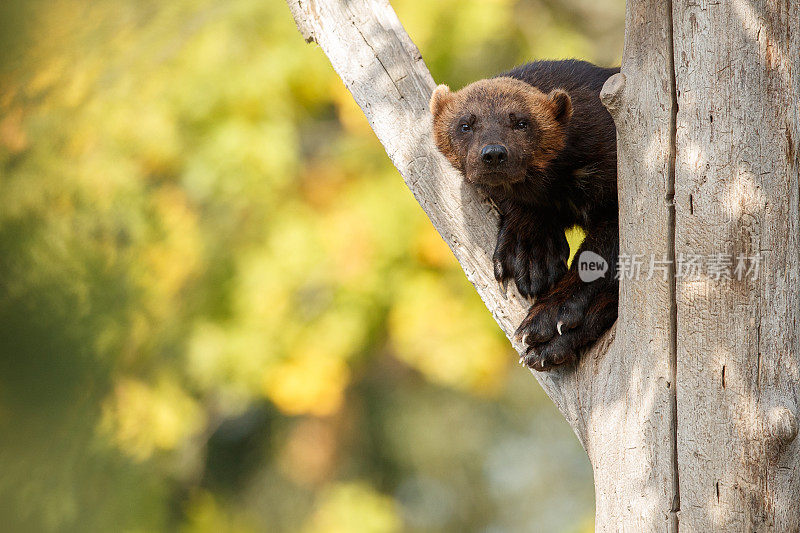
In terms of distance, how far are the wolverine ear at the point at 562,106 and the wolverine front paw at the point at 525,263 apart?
0.60 m

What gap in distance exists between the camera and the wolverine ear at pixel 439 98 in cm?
416

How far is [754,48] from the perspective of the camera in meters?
2.76

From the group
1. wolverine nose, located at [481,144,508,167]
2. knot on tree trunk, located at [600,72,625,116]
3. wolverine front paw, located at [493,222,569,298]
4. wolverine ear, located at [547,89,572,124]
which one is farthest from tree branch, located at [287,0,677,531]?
wolverine ear, located at [547,89,572,124]

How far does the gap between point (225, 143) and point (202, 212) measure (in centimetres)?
94

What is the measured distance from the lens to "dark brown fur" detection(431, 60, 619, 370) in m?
3.67

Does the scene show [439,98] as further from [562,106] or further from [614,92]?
[614,92]

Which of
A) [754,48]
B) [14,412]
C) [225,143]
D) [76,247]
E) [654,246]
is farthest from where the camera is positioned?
[225,143]

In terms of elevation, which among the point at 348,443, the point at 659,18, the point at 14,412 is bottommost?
the point at 348,443

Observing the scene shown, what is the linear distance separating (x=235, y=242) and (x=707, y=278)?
611cm

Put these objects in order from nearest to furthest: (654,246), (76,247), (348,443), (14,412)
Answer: (654,246) < (14,412) < (76,247) < (348,443)

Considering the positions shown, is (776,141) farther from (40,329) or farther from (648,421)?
(40,329)

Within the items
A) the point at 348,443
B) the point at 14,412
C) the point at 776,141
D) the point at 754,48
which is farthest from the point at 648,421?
the point at 348,443

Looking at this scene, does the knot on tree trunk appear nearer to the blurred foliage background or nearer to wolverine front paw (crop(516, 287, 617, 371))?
wolverine front paw (crop(516, 287, 617, 371))

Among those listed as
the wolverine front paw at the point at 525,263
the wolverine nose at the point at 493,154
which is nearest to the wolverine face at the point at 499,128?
the wolverine nose at the point at 493,154
